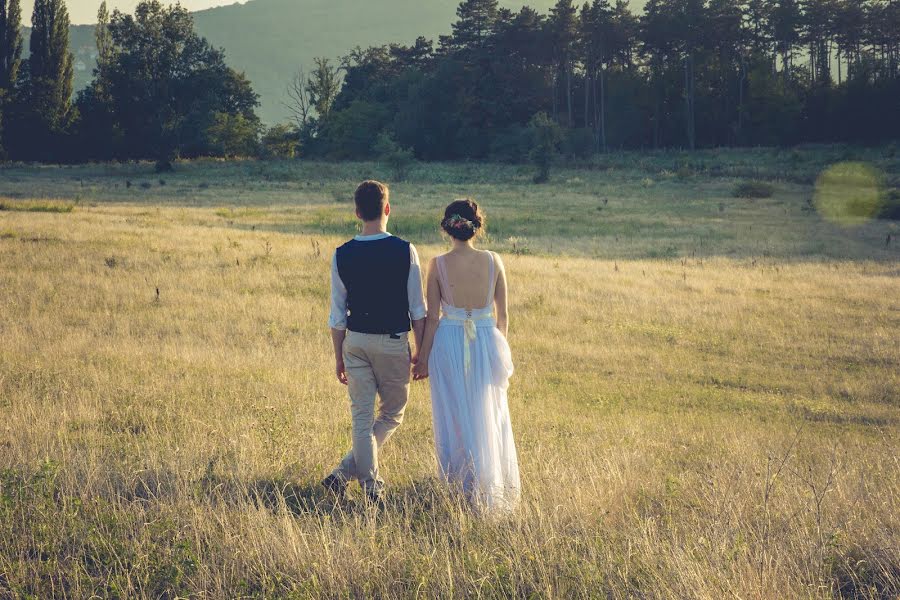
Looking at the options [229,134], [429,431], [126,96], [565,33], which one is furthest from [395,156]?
[429,431]

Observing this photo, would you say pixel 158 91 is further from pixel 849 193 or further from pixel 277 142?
pixel 849 193

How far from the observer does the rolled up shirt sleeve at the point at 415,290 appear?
5012 mm

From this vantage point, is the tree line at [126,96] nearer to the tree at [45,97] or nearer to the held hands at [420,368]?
the tree at [45,97]

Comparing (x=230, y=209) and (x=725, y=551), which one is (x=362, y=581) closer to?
(x=725, y=551)

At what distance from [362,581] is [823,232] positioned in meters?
32.9

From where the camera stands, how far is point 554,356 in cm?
1209

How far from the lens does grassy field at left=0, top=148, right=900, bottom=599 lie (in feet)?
12.6

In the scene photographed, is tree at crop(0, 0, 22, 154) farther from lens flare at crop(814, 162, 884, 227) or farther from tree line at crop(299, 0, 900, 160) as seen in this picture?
lens flare at crop(814, 162, 884, 227)

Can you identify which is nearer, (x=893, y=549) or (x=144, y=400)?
(x=893, y=549)

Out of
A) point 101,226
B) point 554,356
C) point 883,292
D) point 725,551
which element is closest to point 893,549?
point 725,551

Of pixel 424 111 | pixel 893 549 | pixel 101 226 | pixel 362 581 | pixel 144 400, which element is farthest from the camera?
pixel 424 111

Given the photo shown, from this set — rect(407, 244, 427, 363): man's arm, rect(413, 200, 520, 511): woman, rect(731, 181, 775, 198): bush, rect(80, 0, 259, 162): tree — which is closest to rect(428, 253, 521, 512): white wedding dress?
rect(413, 200, 520, 511): woman

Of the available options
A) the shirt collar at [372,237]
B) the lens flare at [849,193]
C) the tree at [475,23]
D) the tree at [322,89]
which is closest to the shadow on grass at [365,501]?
the shirt collar at [372,237]

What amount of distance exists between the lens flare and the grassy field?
14.9 m
